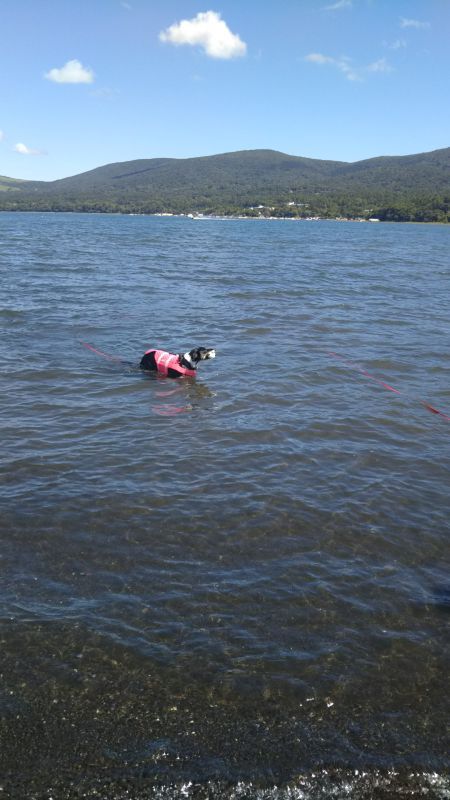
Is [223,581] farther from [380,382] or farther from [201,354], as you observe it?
[380,382]

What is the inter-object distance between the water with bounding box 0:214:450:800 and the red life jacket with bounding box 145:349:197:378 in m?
0.35

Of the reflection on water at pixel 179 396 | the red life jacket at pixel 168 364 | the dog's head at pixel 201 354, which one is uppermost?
the dog's head at pixel 201 354

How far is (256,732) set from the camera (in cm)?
467

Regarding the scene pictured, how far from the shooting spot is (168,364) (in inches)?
559

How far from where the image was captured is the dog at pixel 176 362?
13.9 m

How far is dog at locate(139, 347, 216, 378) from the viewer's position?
Result: 13.9 m

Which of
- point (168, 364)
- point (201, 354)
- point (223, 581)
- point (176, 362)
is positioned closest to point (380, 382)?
point (201, 354)

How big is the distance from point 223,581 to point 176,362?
8244 mm

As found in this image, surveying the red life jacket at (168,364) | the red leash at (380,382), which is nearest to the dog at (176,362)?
the red life jacket at (168,364)

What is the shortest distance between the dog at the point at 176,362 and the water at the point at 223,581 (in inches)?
13.8

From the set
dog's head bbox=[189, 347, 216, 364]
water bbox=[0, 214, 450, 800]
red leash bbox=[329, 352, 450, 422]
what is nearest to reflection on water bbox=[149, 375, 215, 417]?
water bbox=[0, 214, 450, 800]

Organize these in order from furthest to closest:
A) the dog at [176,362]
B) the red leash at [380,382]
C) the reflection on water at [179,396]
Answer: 1. the dog at [176,362]
2. the red leash at [380,382]
3. the reflection on water at [179,396]

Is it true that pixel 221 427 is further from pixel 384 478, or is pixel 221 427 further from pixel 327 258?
pixel 327 258

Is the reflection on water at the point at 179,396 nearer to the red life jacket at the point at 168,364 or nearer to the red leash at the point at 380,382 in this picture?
the red life jacket at the point at 168,364
